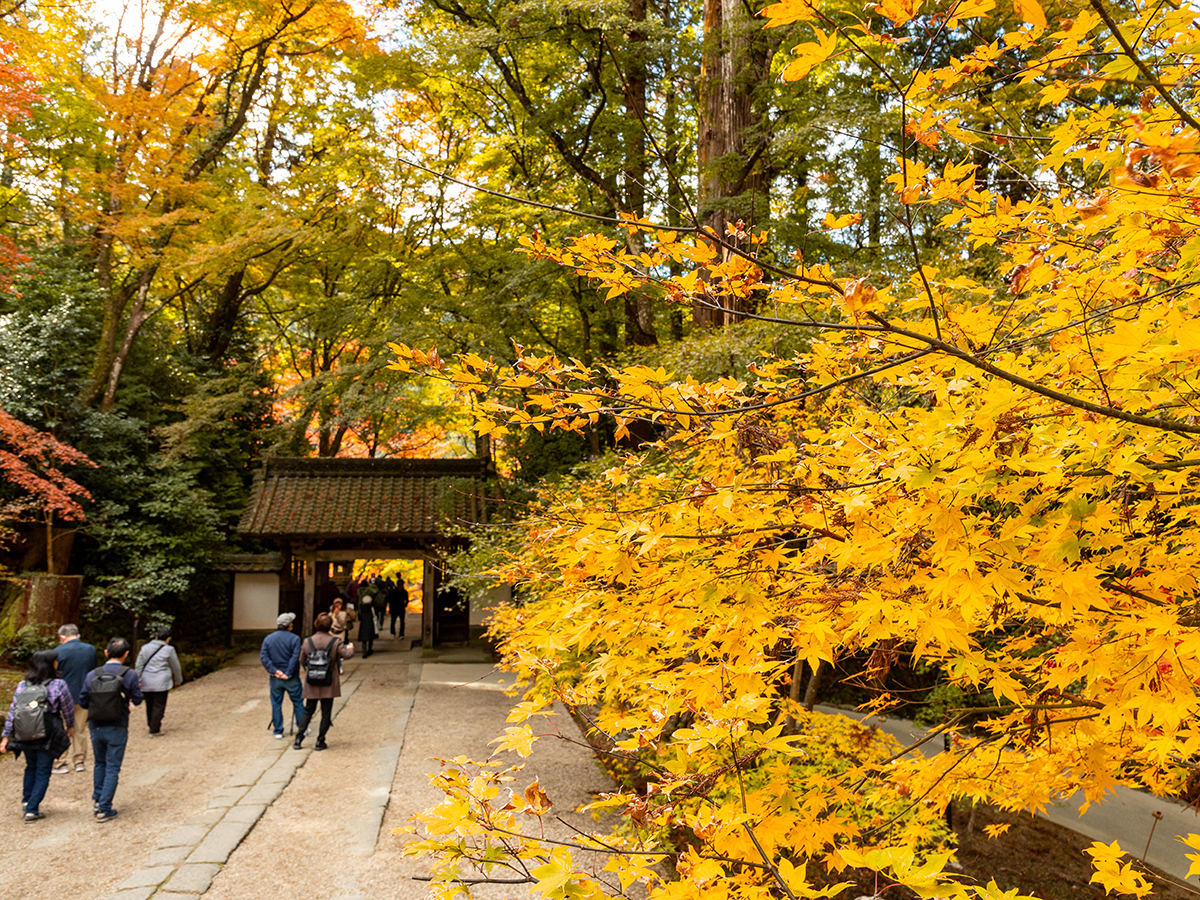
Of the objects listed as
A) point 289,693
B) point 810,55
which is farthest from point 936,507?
point 289,693

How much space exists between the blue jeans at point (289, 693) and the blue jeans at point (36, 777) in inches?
83.1

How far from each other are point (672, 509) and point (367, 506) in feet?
40.4

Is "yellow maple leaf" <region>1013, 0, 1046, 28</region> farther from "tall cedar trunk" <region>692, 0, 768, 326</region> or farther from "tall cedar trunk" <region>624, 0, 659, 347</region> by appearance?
"tall cedar trunk" <region>624, 0, 659, 347</region>

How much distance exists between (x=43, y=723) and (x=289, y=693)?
2384mm

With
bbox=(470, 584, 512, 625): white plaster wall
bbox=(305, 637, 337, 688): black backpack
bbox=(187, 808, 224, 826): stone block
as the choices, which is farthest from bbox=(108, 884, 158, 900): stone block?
bbox=(470, 584, 512, 625): white plaster wall

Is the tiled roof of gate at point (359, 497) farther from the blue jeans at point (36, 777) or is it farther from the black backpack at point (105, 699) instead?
the blue jeans at point (36, 777)

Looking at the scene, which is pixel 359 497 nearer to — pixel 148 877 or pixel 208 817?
pixel 208 817

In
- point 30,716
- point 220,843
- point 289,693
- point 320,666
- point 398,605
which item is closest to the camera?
point 220,843

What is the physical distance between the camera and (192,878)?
4.28 meters

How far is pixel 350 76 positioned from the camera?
14.1 metres

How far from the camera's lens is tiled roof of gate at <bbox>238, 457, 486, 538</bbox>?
12.7m

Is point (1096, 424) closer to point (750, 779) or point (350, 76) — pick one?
point (750, 779)

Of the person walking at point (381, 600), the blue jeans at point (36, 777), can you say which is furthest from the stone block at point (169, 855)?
the person walking at point (381, 600)

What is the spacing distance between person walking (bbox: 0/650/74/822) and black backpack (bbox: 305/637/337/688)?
203 centimetres
